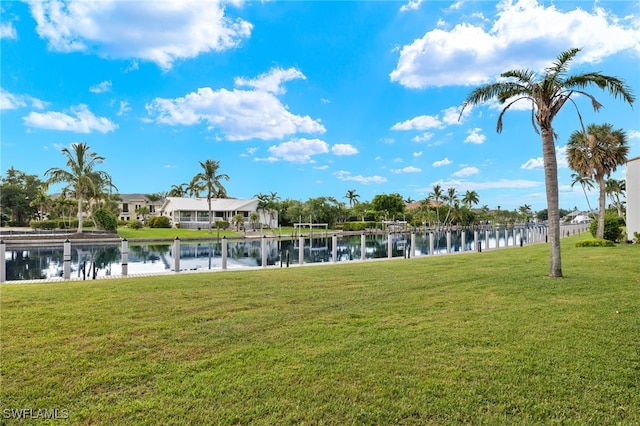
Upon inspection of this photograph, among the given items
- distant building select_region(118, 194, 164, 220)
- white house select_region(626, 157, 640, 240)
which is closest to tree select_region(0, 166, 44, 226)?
distant building select_region(118, 194, 164, 220)

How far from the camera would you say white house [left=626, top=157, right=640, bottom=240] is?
20.3 meters

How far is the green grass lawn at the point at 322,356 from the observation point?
119 inches

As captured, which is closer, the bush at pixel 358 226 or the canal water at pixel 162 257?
the canal water at pixel 162 257

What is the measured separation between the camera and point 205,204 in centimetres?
6069

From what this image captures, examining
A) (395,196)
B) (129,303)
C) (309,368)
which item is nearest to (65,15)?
(129,303)

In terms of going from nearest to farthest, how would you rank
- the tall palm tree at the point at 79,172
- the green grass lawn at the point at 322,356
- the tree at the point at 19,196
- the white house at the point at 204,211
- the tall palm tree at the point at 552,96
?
the green grass lawn at the point at 322,356, the tall palm tree at the point at 552,96, the tall palm tree at the point at 79,172, the tree at the point at 19,196, the white house at the point at 204,211

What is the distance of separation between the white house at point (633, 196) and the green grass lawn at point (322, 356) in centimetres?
1785

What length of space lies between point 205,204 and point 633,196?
53.7 m

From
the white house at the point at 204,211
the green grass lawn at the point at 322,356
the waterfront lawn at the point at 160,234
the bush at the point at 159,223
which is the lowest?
the green grass lawn at the point at 322,356

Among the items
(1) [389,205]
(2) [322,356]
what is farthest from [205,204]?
(2) [322,356]

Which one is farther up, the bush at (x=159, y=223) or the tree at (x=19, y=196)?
the tree at (x=19, y=196)

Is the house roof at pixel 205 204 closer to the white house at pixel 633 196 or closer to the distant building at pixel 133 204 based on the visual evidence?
the distant building at pixel 133 204

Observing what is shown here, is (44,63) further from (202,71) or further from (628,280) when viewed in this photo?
(628,280)

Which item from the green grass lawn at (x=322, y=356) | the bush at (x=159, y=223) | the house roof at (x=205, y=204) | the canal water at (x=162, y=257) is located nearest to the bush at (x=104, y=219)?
the canal water at (x=162, y=257)
